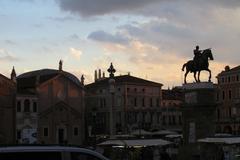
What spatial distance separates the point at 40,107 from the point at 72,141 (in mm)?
7262

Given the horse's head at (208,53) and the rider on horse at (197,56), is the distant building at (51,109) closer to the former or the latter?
the rider on horse at (197,56)

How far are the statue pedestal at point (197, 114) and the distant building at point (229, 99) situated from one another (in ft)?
238

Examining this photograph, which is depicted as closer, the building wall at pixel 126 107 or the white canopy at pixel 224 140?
the white canopy at pixel 224 140

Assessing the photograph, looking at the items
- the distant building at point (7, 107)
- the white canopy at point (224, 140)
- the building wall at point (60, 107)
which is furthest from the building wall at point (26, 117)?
the white canopy at point (224, 140)

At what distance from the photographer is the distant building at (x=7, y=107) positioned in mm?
72375

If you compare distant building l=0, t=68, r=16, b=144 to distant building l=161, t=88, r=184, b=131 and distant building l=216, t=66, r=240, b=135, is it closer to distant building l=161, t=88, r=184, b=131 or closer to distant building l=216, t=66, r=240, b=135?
distant building l=161, t=88, r=184, b=131

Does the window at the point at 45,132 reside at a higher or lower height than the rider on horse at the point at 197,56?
lower

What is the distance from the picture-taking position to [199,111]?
34.6 m

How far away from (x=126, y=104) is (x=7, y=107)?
35205mm

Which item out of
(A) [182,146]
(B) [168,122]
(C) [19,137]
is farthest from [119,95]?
(A) [182,146]

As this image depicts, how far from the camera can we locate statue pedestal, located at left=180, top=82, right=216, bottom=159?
113ft

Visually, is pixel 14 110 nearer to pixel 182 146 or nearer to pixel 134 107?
pixel 134 107

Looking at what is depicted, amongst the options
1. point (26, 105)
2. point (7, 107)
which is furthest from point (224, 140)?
point (26, 105)

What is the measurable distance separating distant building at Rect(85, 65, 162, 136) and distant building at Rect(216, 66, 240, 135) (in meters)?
11.2
